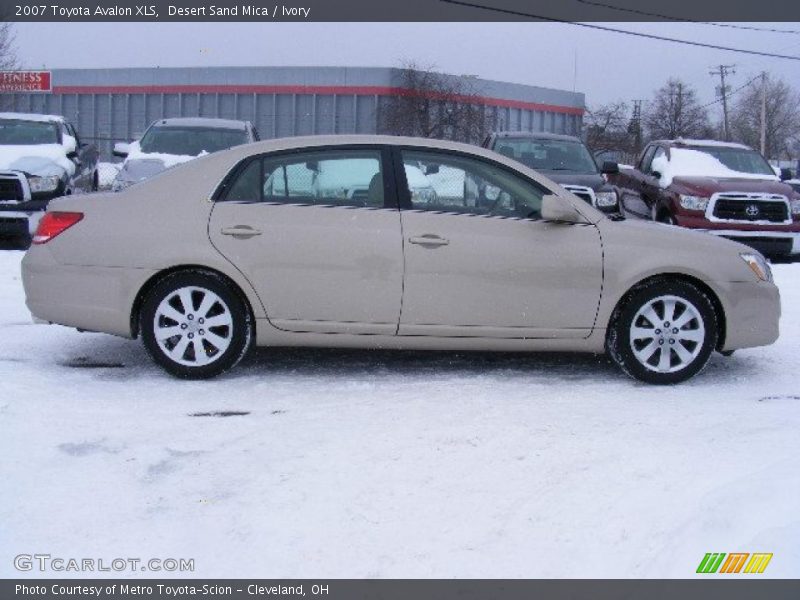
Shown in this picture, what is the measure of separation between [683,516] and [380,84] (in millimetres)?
51520

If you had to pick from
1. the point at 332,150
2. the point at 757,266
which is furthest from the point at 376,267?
the point at 757,266

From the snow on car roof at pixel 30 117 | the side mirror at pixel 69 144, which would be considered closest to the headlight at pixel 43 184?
the side mirror at pixel 69 144

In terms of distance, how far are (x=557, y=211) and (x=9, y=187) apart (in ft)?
30.1

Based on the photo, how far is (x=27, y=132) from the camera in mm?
14641

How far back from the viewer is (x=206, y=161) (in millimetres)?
5973

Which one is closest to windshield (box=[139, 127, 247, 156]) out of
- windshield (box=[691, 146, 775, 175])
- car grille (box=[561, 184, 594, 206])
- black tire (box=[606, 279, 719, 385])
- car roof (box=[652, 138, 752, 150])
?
Answer: car grille (box=[561, 184, 594, 206])

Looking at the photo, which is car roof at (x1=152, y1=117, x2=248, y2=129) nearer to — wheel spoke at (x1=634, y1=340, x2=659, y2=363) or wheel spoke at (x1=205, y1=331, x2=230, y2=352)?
wheel spoke at (x1=205, y1=331, x2=230, y2=352)

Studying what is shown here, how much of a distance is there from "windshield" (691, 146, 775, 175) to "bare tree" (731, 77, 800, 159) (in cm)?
7002

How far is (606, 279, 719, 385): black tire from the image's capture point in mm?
5848

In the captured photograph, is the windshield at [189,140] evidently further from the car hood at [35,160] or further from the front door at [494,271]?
the front door at [494,271]

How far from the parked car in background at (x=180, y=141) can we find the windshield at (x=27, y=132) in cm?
200

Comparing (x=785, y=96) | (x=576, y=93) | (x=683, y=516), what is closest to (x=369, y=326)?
(x=683, y=516)

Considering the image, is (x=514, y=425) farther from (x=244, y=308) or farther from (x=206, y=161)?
(x=206, y=161)

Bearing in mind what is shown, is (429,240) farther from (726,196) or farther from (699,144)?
(699,144)
